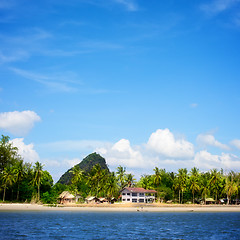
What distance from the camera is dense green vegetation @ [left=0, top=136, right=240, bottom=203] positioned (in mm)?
111625

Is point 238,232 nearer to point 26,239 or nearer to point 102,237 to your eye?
point 102,237

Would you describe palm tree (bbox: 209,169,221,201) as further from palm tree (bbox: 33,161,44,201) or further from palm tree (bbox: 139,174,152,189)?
palm tree (bbox: 33,161,44,201)

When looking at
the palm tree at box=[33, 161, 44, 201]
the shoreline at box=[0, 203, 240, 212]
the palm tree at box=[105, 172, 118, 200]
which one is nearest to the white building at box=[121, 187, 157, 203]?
the palm tree at box=[105, 172, 118, 200]

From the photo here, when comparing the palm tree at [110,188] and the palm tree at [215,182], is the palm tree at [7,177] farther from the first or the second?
the palm tree at [215,182]

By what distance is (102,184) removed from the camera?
132 metres

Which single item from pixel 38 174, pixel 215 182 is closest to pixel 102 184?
pixel 38 174

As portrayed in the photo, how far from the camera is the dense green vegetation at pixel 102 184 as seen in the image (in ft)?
366

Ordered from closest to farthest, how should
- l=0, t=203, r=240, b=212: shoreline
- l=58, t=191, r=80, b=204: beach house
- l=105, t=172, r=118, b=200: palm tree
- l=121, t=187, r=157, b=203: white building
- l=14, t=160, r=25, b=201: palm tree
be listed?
1. l=0, t=203, r=240, b=212: shoreline
2. l=14, t=160, r=25, b=201: palm tree
3. l=58, t=191, r=80, b=204: beach house
4. l=105, t=172, r=118, b=200: palm tree
5. l=121, t=187, r=157, b=203: white building

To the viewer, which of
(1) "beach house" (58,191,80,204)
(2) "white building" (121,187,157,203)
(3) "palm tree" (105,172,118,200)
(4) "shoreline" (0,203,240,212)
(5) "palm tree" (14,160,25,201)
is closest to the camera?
(4) "shoreline" (0,203,240,212)

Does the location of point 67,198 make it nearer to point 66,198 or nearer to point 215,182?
point 66,198

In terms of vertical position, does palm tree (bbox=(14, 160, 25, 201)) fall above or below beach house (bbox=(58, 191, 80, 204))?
above

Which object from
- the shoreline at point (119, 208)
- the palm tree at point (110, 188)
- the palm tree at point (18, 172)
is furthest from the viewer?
the palm tree at point (110, 188)

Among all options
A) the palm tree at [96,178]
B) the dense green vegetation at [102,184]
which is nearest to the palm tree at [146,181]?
the dense green vegetation at [102,184]

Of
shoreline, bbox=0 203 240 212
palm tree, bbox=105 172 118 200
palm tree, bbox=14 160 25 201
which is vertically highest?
palm tree, bbox=14 160 25 201
